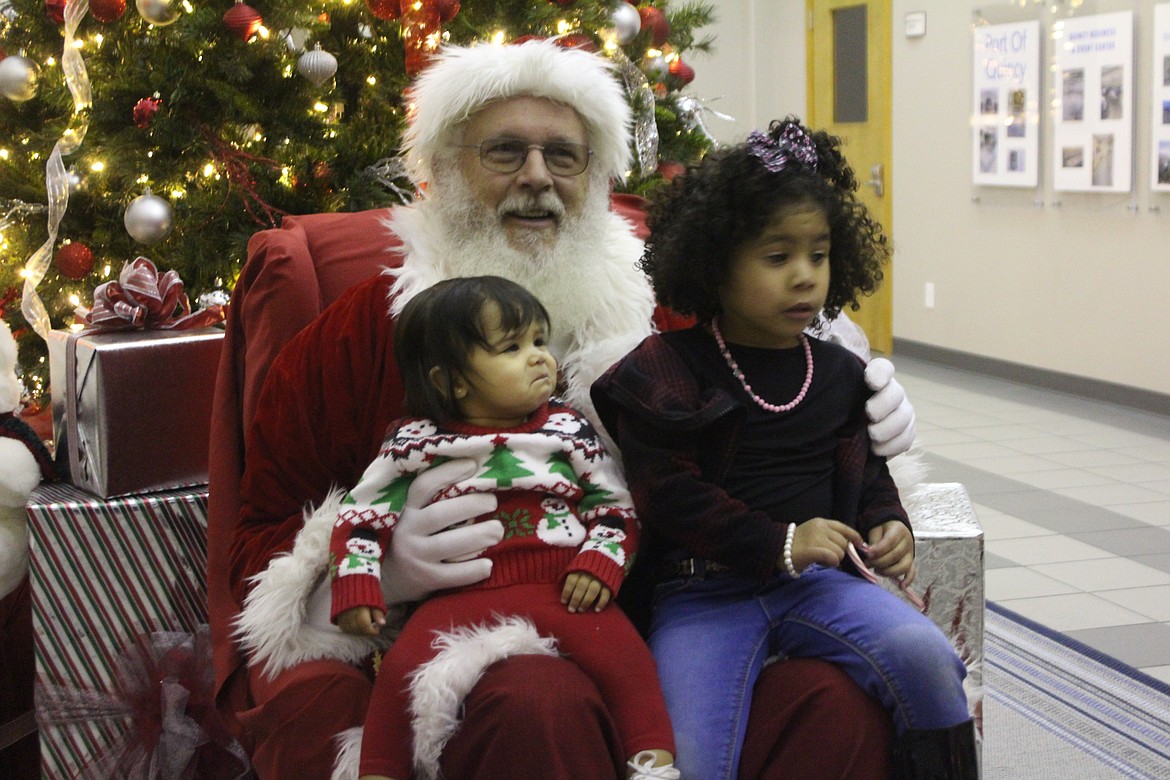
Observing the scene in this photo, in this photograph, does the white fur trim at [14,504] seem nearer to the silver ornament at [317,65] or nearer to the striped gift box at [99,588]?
the striped gift box at [99,588]

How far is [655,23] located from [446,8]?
85 cm

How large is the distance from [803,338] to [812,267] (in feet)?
0.52

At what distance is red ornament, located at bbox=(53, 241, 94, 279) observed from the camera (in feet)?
11.3

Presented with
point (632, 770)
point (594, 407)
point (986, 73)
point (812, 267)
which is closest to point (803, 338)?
point (812, 267)

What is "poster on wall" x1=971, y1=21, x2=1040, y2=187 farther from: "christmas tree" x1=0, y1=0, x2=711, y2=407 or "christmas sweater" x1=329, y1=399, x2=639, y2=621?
"christmas sweater" x1=329, y1=399, x2=639, y2=621

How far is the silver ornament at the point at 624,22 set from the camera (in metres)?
3.61

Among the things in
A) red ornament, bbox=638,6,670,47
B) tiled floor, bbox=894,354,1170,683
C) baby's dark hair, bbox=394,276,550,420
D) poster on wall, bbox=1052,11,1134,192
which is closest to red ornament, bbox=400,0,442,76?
red ornament, bbox=638,6,670,47

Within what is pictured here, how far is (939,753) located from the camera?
1.62 metres

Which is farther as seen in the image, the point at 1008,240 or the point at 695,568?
the point at 1008,240

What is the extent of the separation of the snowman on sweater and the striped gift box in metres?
0.05

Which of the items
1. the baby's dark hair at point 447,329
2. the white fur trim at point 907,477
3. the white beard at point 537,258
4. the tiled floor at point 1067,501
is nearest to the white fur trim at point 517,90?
the white beard at point 537,258

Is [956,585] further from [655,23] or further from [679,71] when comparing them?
[679,71]

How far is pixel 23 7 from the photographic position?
3.44 metres

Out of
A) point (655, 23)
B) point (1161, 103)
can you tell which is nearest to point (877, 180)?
point (1161, 103)
